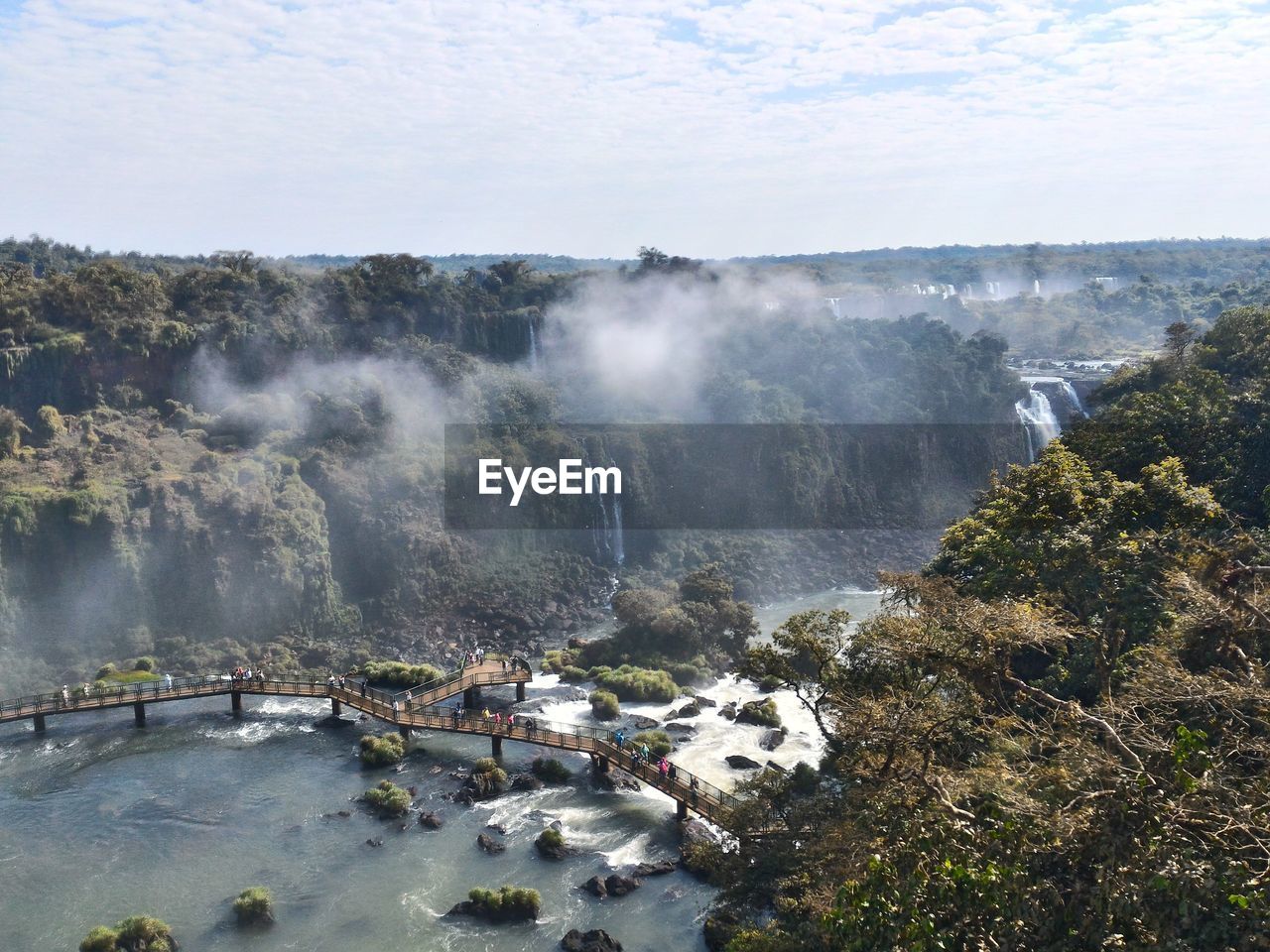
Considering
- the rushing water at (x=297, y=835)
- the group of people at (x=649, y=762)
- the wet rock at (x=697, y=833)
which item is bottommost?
the rushing water at (x=297, y=835)

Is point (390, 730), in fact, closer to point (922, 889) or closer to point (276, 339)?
point (922, 889)

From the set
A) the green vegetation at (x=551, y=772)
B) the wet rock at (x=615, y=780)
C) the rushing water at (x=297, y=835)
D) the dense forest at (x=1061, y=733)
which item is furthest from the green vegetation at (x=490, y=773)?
the dense forest at (x=1061, y=733)

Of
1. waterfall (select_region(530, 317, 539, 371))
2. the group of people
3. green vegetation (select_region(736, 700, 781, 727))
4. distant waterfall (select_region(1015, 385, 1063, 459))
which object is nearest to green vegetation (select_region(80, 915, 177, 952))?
the group of people

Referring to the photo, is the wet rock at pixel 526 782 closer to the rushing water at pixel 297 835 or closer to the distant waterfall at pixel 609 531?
the rushing water at pixel 297 835

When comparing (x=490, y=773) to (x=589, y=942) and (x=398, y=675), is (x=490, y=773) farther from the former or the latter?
(x=398, y=675)

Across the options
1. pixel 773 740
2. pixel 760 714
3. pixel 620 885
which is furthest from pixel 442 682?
pixel 620 885

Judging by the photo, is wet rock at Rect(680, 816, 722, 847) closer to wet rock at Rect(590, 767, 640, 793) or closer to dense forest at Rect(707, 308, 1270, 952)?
wet rock at Rect(590, 767, 640, 793)
